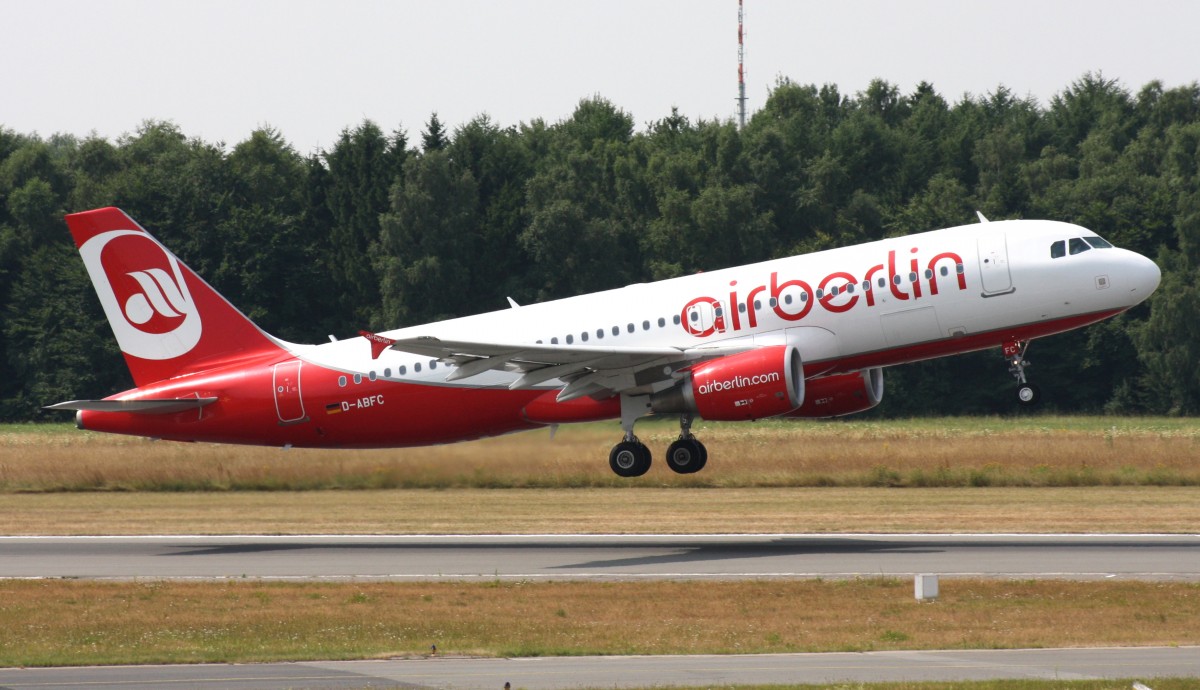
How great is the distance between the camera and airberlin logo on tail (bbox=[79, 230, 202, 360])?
3859 centimetres

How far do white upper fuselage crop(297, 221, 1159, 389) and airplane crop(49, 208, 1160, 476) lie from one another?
4 centimetres

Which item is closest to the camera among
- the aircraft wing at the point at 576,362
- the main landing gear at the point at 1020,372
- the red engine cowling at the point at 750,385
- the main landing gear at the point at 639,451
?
the red engine cowling at the point at 750,385

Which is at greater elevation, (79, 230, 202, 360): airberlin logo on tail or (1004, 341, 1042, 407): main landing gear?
(79, 230, 202, 360): airberlin logo on tail

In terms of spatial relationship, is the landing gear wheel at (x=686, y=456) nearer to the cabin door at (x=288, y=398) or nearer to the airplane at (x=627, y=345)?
the airplane at (x=627, y=345)

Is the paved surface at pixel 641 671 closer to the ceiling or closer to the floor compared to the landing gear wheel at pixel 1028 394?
closer to the floor

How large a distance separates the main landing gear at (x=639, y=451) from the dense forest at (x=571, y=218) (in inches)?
1648

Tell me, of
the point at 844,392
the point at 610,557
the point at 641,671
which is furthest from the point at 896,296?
the point at 641,671

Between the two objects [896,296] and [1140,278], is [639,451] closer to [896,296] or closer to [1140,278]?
[896,296]

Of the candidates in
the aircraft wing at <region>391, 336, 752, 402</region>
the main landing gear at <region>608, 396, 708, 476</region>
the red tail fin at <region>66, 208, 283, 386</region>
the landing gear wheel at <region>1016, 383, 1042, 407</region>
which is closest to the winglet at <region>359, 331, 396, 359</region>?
the aircraft wing at <region>391, 336, 752, 402</region>

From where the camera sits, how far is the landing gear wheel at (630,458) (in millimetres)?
35812

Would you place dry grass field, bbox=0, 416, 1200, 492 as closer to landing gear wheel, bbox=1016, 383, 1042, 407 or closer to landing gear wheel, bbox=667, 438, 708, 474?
landing gear wheel, bbox=667, 438, 708, 474

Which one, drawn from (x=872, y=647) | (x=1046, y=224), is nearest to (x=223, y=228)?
(x=1046, y=224)

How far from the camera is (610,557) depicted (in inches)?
1280

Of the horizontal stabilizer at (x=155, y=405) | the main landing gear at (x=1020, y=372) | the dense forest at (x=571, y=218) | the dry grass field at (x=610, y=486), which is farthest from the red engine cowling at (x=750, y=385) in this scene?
the dense forest at (x=571, y=218)
